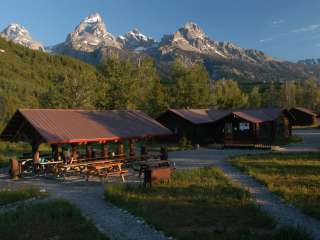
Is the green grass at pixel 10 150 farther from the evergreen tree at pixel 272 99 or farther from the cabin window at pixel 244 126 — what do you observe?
the evergreen tree at pixel 272 99

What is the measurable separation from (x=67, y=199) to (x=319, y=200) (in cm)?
1009

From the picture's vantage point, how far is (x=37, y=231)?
11.7 metres

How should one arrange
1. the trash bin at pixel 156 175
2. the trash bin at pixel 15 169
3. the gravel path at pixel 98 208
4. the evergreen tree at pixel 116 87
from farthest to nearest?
the evergreen tree at pixel 116 87 → the trash bin at pixel 15 169 → the trash bin at pixel 156 175 → the gravel path at pixel 98 208

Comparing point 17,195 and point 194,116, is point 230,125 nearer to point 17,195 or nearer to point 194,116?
point 194,116

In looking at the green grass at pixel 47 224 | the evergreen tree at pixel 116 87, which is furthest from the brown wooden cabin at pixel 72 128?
the evergreen tree at pixel 116 87

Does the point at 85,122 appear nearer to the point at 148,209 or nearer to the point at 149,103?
the point at 148,209

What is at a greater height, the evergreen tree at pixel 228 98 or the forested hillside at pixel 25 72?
the forested hillside at pixel 25 72

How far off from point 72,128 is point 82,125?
3.66ft

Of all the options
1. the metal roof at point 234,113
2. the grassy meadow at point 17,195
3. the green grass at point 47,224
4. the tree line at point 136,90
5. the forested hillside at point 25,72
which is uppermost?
the forested hillside at point 25,72

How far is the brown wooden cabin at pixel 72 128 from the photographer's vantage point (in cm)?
2305

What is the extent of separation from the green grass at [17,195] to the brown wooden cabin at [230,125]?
2769 cm

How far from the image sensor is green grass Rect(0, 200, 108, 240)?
36.7 ft

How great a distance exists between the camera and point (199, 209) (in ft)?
45.7

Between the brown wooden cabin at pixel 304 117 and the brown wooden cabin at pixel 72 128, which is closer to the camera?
the brown wooden cabin at pixel 72 128
